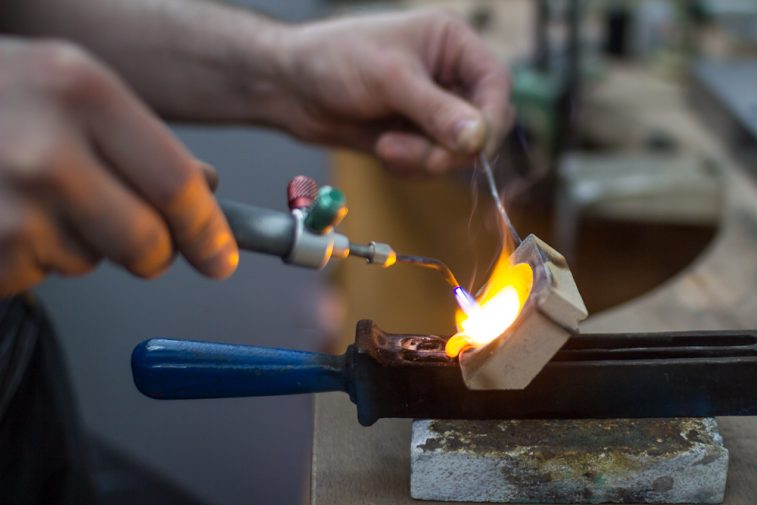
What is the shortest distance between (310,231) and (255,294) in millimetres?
2042

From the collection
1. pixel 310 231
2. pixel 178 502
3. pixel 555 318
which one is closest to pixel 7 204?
pixel 310 231

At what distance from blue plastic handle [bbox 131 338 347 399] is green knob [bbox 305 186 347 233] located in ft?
0.54

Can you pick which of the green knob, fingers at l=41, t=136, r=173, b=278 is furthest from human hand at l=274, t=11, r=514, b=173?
fingers at l=41, t=136, r=173, b=278

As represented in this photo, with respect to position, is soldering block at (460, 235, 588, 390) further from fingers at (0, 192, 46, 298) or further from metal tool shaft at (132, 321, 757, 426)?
fingers at (0, 192, 46, 298)

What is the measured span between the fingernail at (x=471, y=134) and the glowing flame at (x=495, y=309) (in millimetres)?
435

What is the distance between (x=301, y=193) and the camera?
0.76 meters

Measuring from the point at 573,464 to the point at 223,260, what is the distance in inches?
15.5

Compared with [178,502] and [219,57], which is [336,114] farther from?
[178,502]

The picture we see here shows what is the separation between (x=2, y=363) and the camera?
3.29 ft

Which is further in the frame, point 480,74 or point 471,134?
point 480,74

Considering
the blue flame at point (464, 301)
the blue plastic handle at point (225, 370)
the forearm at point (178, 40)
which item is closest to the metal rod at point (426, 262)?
the blue flame at point (464, 301)

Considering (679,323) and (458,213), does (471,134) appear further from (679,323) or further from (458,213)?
(458,213)

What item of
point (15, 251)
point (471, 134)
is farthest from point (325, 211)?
point (471, 134)

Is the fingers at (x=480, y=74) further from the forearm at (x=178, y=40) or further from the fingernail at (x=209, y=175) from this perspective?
the fingernail at (x=209, y=175)
